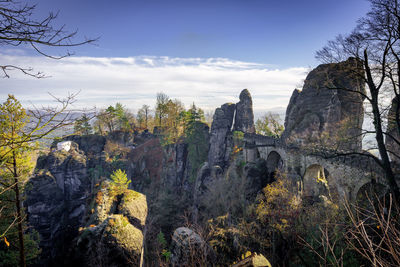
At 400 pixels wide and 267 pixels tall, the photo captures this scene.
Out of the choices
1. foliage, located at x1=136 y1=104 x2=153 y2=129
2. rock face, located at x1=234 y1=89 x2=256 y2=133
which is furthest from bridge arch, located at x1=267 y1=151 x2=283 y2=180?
foliage, located at x1=136 y1=104 x2=153 y2=129

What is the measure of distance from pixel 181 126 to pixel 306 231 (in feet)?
129

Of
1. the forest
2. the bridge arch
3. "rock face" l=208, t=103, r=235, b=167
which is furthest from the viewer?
"rock face" l=208, t=103, r=235, b=167

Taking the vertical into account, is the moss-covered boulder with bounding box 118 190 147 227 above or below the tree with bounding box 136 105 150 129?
below

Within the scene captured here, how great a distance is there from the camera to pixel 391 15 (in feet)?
25.6

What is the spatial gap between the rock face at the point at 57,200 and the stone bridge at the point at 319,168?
28458 mm

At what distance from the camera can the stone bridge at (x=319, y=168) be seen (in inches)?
536

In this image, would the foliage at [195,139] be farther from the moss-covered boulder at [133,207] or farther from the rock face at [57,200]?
the moss-covered boulder at [133,207]

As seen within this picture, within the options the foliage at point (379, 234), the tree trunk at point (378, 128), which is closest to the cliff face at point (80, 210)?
the foliage at point (379, 234)

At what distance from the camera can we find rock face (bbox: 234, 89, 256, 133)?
151ft

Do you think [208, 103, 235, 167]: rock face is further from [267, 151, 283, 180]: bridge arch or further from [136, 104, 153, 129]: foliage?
[136, 104, 153, 129]: foliage

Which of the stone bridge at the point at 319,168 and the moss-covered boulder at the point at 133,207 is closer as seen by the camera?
the stone bridge at the point at 319,168

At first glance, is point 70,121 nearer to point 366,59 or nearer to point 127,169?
point 366,59

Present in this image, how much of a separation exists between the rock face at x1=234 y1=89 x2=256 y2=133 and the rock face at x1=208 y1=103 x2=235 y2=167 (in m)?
1.64

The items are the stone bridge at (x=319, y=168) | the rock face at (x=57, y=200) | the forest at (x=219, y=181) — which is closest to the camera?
the forest at (x=219, y=181)
